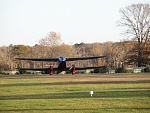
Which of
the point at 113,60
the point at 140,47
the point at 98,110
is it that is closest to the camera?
the point at 98,110

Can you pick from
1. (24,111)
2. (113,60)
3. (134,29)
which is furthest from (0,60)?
(24,111)

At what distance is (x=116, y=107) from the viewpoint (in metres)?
16.8

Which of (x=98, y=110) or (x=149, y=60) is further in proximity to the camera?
(x=149, y=60)

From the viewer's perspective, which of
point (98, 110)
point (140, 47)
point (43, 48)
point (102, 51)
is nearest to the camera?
point (98, 110)

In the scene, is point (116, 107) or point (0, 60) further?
point (0, 60)

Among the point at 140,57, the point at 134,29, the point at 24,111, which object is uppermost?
the point at 134,29

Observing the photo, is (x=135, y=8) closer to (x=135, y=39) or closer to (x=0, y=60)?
(x=135, y=39)

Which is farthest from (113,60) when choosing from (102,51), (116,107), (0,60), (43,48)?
(116,107)

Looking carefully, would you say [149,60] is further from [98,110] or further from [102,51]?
[98,110]

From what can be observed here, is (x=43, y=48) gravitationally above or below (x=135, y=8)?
below

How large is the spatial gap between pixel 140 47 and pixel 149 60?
11.9 ft

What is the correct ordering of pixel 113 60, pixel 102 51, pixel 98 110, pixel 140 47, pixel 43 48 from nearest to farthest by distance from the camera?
pixel 98 110 → pixel 140 47 → pixel 43 48 → pixel 113 60 → pixel 102 51

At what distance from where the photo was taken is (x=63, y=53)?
109 m

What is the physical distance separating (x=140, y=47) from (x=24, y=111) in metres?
65.5
